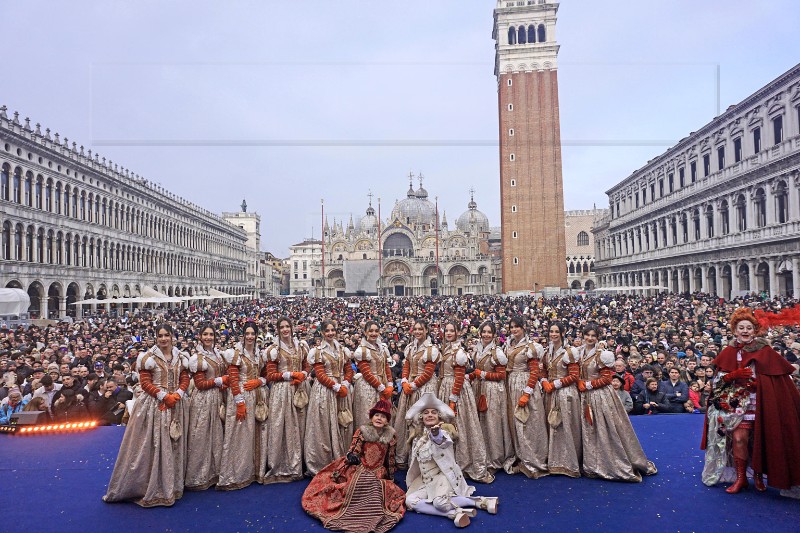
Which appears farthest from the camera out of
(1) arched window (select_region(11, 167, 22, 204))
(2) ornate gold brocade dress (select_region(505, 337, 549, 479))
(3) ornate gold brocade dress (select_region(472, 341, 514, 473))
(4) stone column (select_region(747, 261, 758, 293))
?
(4) stone column (select_region(747, 261, 758, 293))

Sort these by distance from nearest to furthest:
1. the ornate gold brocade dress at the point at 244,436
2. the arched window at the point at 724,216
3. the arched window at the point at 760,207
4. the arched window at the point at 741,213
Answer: the ornate gold brocade dress at the point at 244,436 < the arched window at the point at 760,207 < the arched window at the point at 741,213 < the arched window at the point at 724,216

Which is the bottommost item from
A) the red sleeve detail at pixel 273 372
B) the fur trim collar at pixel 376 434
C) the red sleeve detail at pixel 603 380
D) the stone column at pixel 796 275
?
the fur trim collar at pixel 376 434

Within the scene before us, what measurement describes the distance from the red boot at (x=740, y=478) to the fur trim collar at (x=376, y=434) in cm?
344

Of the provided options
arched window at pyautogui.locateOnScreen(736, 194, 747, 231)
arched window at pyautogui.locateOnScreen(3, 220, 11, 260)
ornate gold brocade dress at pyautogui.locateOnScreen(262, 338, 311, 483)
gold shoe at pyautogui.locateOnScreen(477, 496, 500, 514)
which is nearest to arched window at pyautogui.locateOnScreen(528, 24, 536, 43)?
arched window at pyautogui.locateOnScreen(736, 194, 747, 231)

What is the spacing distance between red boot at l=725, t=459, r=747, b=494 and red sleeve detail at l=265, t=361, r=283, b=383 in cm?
479

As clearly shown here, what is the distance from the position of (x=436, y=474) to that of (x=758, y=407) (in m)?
3.23

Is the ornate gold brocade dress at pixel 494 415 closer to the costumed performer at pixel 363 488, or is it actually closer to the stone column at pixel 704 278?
the costumed performer at pixel 363 488

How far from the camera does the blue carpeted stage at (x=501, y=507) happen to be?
15.0 ft

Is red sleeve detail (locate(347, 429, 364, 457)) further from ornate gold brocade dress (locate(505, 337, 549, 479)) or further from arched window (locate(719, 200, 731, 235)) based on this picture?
arched window (locate(719, 200, 731, 235))

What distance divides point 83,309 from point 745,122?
40.6 meters

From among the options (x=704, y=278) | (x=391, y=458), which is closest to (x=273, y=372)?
(x=391, y=458)

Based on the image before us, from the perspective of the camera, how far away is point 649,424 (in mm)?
7465

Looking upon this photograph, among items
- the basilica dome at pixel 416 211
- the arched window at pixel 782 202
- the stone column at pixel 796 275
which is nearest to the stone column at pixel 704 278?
the arched window at pixel 782 202

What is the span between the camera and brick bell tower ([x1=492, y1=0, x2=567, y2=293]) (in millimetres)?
47438
